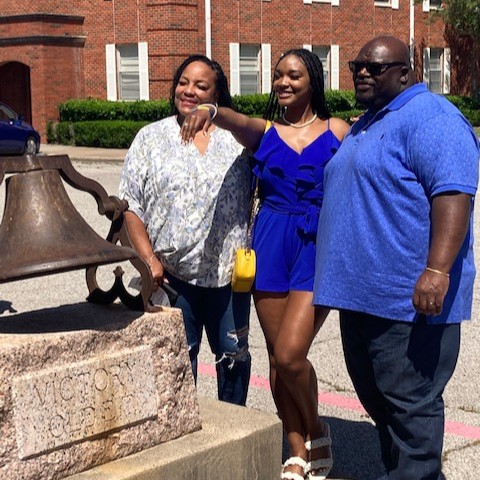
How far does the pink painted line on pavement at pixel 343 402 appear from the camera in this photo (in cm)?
513

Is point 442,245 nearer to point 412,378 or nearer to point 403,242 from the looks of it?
point 403,242

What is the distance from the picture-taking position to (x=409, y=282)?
3572 millimetres

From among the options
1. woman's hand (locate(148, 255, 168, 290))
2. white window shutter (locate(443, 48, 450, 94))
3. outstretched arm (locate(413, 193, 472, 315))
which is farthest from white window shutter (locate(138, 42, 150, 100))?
outstretched arm (locate(413, 193, 472, 315))

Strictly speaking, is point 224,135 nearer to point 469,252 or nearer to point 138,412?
point 469,252

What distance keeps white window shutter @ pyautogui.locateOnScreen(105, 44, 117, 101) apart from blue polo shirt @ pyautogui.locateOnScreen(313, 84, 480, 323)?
2500 centimetres

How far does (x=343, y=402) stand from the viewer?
18.6 ft

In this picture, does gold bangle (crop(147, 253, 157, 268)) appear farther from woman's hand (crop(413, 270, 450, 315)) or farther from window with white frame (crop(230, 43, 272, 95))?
window with white frame (crop(230, 43, 272, 95))

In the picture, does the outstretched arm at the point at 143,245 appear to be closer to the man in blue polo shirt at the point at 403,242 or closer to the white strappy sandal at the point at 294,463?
the man in blue polo shirt at the point at 403,242

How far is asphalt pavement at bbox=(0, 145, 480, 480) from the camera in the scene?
15.6 feet

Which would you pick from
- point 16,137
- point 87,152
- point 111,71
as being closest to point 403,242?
point 16,137

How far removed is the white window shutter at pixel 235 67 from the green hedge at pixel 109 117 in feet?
3.67

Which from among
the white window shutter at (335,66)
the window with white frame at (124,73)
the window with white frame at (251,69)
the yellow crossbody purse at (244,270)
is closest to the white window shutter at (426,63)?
the white window shutter at (335,66)

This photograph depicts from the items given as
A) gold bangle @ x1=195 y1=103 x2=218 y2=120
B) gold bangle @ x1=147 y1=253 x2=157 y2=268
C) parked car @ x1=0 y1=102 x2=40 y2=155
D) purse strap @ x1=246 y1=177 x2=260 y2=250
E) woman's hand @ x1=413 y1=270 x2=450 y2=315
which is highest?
parked car @ x1=0 y1=102 x2=40 y2=155

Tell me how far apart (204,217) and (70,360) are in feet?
4.19
